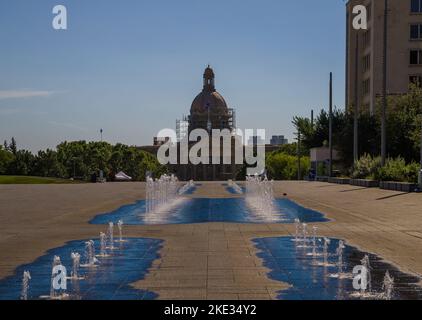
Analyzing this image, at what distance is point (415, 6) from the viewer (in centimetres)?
6806

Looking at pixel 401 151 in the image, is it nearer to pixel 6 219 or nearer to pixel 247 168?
pixel 6 219

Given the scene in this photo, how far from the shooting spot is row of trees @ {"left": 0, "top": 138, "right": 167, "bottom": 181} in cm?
11006

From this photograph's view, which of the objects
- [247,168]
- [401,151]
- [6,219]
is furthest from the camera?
[247,168]

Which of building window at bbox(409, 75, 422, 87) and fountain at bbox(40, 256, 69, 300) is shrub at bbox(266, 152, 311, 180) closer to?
building window at bbox(409, 75, 422, 87)

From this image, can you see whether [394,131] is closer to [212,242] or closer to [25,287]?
[212,242]

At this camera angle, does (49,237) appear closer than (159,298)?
No

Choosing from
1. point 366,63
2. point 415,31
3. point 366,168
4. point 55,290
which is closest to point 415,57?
point 415,31

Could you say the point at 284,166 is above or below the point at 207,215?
above

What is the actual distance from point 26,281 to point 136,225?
964 centimetres

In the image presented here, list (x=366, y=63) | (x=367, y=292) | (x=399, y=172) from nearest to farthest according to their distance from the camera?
(x=367, y=292) → (x=399, y=172) → (x=366, y=63)

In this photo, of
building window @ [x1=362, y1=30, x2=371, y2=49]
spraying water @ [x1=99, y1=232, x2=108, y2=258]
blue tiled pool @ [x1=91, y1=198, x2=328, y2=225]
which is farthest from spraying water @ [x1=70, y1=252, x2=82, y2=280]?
building window @ [x1=362, y1=30, x2=371, y2=49]

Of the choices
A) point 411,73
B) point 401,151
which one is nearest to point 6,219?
point 401,151

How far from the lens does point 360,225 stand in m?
18.5

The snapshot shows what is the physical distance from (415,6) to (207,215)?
5197cm
